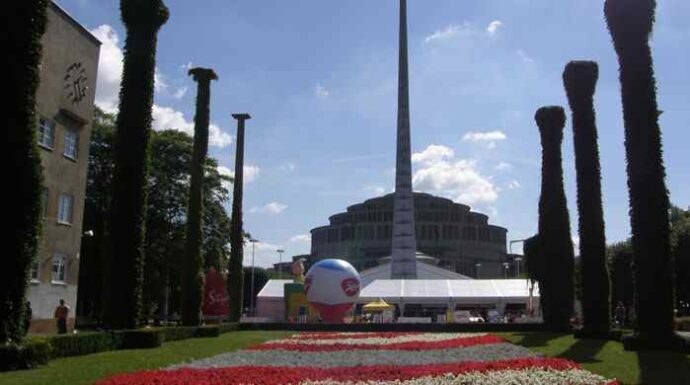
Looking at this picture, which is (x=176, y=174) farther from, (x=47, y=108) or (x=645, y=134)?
(x=645, y=134)

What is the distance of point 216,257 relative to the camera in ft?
183

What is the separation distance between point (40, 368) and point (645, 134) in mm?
20796

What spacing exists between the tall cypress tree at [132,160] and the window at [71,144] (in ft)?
33.1

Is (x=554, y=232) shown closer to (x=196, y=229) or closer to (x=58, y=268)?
(x=196, y=229)

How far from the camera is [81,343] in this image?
19.8m

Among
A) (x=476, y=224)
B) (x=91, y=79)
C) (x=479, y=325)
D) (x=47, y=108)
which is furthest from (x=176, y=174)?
(x=476, y=224)

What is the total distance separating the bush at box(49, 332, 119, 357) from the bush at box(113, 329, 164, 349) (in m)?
0.75

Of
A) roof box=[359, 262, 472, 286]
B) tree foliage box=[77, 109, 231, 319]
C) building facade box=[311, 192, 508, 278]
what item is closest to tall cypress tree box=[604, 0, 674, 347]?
tree foliage box=[77, 109, 231, 319]

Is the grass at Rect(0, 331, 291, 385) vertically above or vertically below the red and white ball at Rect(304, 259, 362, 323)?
below

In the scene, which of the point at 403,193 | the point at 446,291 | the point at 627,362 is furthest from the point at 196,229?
the point at 403,193

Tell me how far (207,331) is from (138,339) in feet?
30.6

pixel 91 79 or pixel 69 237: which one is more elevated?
pixel 91 79

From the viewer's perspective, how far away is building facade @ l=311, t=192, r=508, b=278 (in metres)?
149

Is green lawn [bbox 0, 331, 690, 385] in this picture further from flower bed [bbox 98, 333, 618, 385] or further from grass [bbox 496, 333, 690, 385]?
flower bed [bbox 98, 333, 618, 385]
